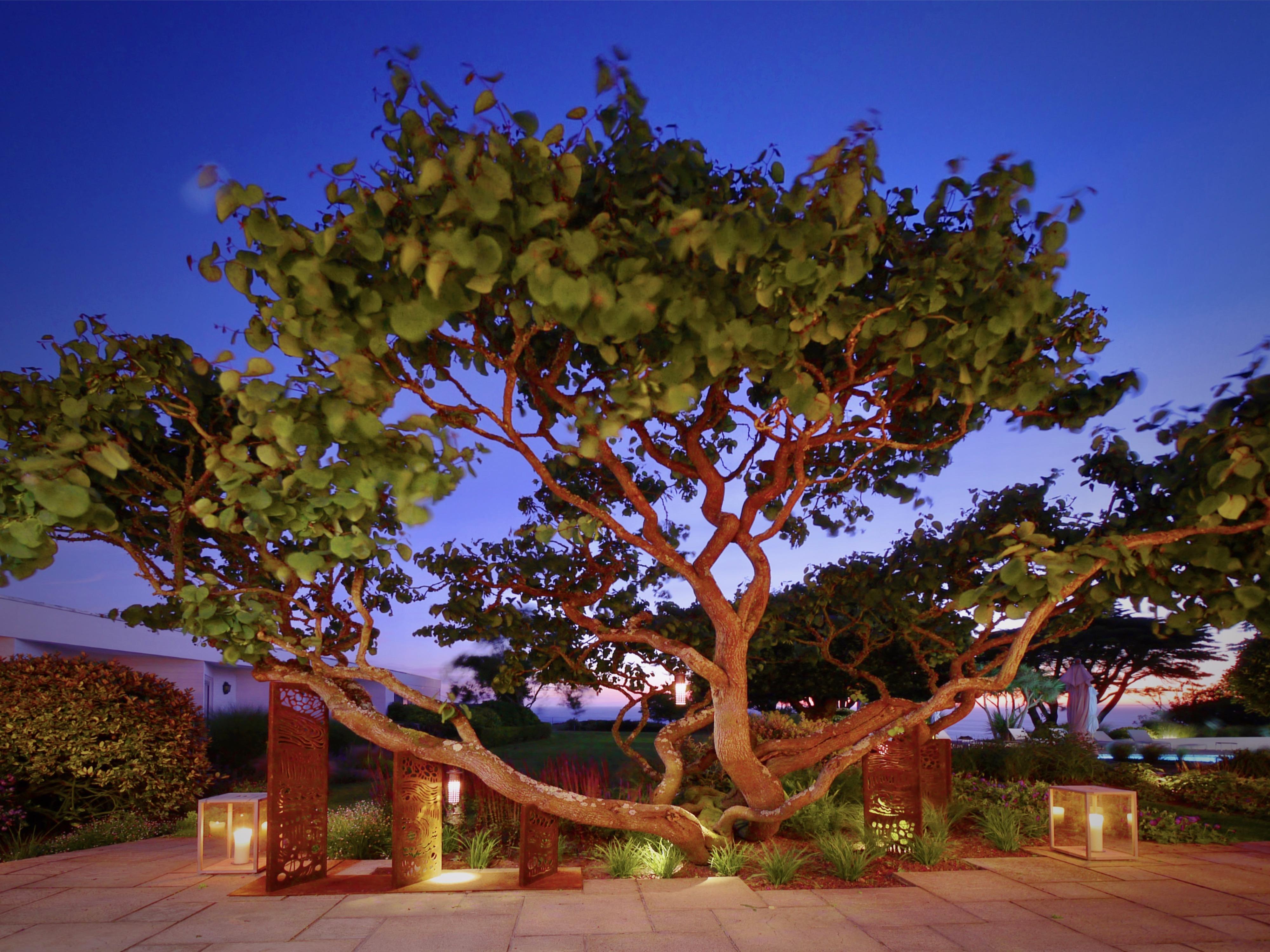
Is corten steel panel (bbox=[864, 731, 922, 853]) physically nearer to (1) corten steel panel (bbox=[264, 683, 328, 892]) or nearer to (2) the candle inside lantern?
(1) corten steel panel (bbox=[264, 683, 328, 892])

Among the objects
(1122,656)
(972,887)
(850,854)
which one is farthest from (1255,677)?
(1122,656)

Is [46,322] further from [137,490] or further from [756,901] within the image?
[756,901]

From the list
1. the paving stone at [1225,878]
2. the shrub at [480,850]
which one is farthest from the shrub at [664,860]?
the paving stone at [1225,878]

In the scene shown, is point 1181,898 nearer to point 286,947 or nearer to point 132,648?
point 286,947

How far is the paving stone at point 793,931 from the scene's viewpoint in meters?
4.45

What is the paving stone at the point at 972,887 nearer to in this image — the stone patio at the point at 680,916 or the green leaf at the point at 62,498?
the stone patio at the point at 680,916

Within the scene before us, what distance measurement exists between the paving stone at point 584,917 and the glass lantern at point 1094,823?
4.27 meters

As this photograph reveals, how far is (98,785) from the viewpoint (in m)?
8.67

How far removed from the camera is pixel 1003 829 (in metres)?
7.26

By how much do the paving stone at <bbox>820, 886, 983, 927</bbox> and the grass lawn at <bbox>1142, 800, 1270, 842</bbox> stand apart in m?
5.18

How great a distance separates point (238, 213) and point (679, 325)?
2.37 m

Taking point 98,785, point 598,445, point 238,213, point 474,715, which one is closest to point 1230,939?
point 598,445

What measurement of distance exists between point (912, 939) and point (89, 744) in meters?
8.79

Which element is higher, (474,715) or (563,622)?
(563,622)
